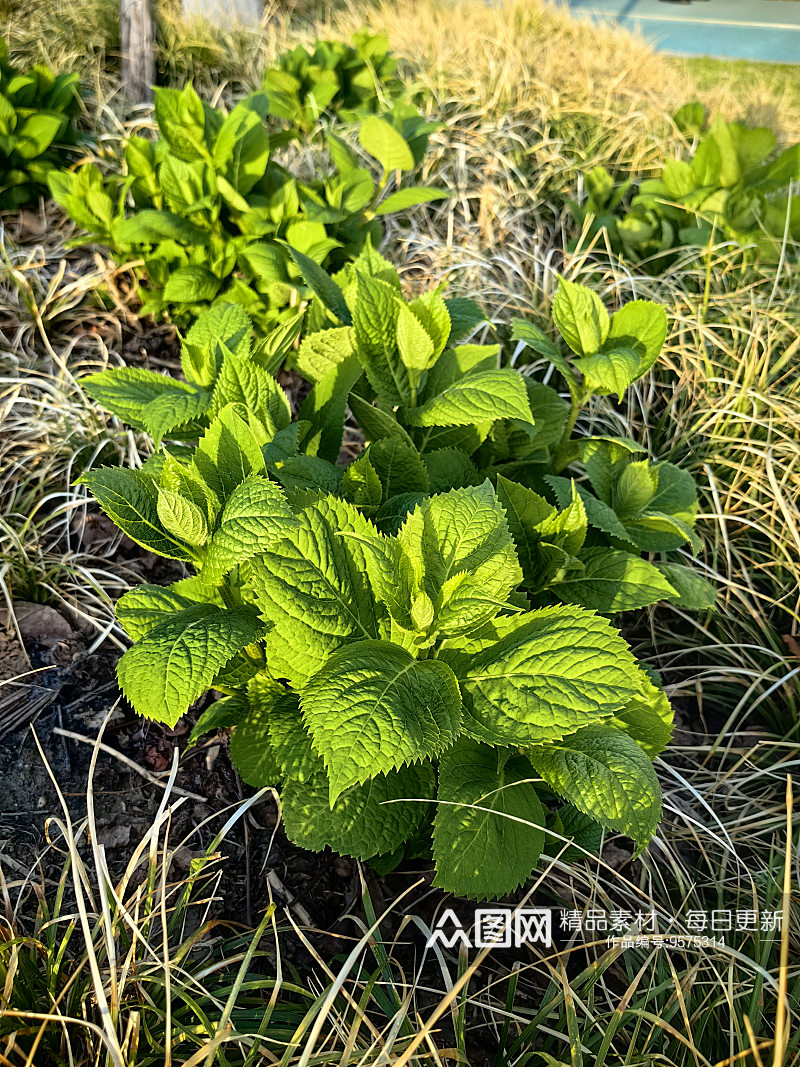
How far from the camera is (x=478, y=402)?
5.06 feet

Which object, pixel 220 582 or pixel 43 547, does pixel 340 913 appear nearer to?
pixel 220 582

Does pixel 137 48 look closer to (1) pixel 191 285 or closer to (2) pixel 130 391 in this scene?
(1) pixel 191 285

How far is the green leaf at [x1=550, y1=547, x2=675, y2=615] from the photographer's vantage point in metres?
1.56

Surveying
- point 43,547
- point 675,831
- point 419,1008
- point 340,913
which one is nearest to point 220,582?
point 340,913

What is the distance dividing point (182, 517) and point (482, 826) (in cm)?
72

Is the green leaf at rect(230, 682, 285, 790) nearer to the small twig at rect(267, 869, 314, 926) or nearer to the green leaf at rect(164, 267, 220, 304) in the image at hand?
the small twig at rect(267, 869, 314, 926)

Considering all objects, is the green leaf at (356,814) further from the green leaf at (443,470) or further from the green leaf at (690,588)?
the green leaf at (690,588)

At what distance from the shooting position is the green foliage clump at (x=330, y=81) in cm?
324

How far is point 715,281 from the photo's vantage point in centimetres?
282

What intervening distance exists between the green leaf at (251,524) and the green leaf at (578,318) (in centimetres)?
87

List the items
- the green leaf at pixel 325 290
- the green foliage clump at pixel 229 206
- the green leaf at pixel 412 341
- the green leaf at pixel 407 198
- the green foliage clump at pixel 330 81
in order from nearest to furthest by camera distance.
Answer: the green leaf at pixel 412 341
the green leaf at pixel 325 290
the green foliage clump at pixel 229 206
the green leaf at pixel 407 198
the green foliage clump at pixel 330 81

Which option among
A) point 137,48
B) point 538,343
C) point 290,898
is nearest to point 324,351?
point 538,343

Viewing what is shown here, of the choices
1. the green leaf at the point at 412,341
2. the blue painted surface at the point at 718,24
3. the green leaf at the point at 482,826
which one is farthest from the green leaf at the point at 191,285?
the blue painted surface at the point at 718,24

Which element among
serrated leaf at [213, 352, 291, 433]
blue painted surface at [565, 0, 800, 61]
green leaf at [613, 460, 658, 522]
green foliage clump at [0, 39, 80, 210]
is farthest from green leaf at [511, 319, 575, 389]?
blue painted surface at [565, 0, 800, 61]
